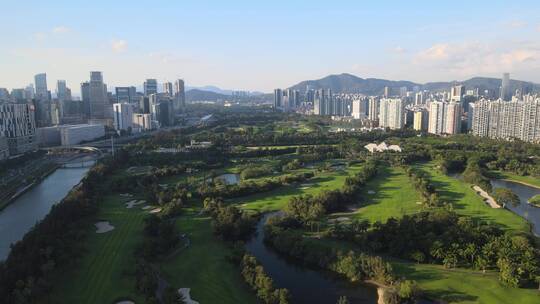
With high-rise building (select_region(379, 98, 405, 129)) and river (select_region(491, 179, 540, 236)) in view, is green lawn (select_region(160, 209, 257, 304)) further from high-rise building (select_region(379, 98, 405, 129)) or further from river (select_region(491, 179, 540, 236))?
high-rise building (select_region(379, 98, 405, 129))

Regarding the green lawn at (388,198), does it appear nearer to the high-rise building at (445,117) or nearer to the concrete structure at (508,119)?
the concrete structure at (508,119)

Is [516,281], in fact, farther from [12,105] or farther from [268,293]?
[12,105]

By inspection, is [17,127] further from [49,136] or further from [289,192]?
[289,192]

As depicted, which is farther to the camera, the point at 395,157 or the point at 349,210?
the point at 395,157

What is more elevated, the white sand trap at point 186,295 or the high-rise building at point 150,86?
the high-rise building at point 150,86

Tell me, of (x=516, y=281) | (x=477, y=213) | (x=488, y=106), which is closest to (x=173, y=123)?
(x=488, y=106)

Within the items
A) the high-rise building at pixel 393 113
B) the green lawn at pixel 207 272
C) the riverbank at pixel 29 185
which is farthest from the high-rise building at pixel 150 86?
the green lawn at pixel 207 272
